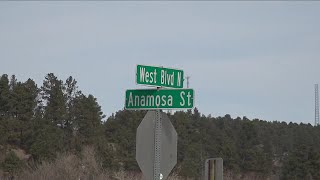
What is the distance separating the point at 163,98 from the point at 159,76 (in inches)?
13.2

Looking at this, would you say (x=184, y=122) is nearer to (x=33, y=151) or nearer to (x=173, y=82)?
(x=33, y=151)

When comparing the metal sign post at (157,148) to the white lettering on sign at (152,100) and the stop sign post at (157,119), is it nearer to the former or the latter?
the stop sign post at (157,119)

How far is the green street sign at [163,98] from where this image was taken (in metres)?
8.48

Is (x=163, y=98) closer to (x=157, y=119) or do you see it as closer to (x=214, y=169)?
(x=157, y=119)

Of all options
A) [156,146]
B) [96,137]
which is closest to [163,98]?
[156,146]

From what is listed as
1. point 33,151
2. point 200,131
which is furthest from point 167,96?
point 200,131

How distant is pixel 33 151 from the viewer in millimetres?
53188

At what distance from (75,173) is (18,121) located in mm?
32717

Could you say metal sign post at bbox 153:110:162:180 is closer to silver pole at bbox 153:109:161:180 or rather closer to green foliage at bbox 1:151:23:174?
silver pole at bbox 153:109:161:180

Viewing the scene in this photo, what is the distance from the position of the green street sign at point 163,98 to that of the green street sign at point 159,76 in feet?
0.47

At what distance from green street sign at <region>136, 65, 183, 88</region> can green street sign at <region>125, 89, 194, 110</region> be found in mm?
142

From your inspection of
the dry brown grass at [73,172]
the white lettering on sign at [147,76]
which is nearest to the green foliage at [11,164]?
the dry brown grass at [73,172]

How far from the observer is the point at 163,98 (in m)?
8.54

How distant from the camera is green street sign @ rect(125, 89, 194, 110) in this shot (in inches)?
334
